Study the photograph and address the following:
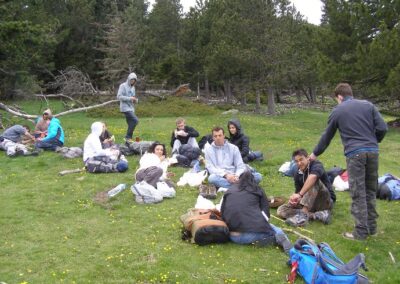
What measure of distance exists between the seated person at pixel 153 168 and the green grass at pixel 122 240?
46 cm

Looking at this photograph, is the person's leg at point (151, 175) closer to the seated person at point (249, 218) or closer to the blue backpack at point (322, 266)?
the seated person at point (249, 218)

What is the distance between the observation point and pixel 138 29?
43.1 m

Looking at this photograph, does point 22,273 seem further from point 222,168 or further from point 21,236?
point 222,168

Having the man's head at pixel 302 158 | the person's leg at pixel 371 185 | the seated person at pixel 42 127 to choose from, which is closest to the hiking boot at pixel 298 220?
A: the man's head at pixel 302 158

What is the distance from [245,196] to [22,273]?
3146 millimetres

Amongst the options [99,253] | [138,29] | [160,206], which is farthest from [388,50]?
[138,29]

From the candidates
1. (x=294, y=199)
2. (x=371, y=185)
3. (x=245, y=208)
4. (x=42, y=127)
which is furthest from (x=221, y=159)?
(x=42, y=127)

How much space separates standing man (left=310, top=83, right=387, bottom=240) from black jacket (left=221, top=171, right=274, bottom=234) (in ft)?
4.25

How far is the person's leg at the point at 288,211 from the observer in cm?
797

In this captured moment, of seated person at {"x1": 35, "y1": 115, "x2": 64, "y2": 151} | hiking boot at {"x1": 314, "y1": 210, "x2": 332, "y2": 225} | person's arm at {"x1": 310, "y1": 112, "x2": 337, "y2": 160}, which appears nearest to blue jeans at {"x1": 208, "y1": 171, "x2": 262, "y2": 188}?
hiking boot at {"x1": 314, "y1": 210, "x2": 332, "y2": 225}

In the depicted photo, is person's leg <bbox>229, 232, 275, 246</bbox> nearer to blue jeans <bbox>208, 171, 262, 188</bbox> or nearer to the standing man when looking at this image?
the standing man

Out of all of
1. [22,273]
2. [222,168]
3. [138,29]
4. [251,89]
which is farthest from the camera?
[138,29]

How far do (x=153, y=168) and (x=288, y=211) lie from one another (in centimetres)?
307

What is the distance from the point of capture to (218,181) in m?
9.80
